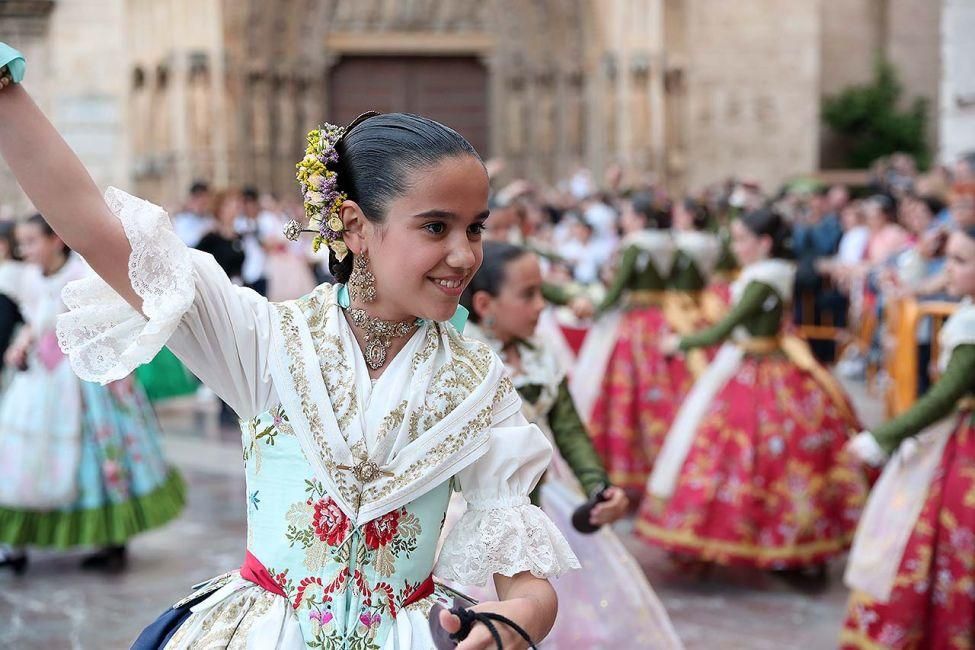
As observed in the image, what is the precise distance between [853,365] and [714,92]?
23.3 ft

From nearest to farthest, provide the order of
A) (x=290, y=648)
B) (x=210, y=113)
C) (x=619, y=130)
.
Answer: (x=290, y=648)
(x=210, y=113)
(x=619, y=130)

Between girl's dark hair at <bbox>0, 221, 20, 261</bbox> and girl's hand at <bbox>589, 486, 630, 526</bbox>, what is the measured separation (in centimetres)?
431

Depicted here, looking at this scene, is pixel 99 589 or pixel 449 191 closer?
pixel 449 191

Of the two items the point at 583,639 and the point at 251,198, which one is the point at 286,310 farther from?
the point at 251,198

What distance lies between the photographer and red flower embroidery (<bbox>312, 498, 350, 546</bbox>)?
2.01 meters

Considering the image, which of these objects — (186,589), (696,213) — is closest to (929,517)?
(186,589)

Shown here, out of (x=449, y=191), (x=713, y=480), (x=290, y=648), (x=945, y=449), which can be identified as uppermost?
(x=449, y=191)

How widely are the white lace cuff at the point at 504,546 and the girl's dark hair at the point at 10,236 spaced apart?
5010 millimetres

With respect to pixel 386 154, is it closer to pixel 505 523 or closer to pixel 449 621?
pixel 505 523

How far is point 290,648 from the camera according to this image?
198 cm

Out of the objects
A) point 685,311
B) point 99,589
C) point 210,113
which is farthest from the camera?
point 210,113

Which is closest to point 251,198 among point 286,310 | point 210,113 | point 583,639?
point 210,113

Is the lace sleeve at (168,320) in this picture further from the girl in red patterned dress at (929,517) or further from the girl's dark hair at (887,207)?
the girl's dark hair at (887,207)

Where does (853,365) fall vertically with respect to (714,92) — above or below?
below
